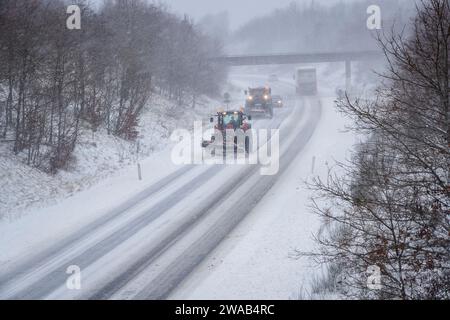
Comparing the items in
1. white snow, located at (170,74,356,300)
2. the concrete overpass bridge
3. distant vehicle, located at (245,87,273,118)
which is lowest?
white snow, located at (170,74,356,300)

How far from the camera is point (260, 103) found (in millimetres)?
35250

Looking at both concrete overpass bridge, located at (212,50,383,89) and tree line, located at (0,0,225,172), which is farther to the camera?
concrete overpass bridge, located at (212,50,383,89)

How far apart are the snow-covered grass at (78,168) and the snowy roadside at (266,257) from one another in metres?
7.48

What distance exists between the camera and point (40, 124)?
712 inches

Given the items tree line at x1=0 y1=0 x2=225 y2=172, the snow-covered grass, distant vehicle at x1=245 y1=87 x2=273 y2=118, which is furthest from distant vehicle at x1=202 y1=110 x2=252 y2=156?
distant vehicle at x1=245 y1=87 x2=273 y2=118

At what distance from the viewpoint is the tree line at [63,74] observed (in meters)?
16.8

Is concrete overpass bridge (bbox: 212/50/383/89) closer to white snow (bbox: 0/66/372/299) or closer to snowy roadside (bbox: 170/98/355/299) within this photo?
white snow (bbox: 0/66/372/299)

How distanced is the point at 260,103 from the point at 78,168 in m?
19.2

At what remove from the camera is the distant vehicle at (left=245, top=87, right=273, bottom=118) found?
114 ft

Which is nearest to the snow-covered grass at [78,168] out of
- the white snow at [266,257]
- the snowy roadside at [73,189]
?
the snowy roadside at [73,189]

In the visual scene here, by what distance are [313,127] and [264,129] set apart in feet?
11.6

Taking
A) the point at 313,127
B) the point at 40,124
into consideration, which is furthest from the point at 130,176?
the point at 313,127

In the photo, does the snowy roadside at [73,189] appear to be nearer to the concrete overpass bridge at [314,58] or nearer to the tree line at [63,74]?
the tree line at [63,74]

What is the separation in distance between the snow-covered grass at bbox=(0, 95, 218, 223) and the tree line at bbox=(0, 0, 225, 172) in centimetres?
60
